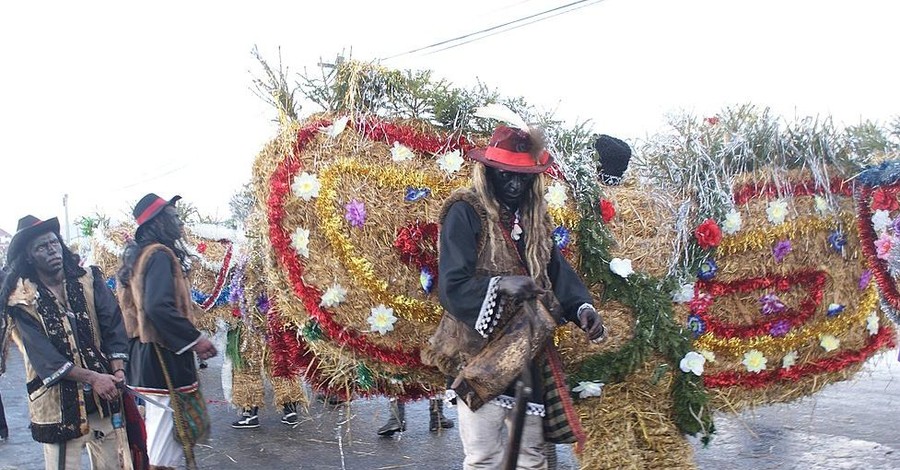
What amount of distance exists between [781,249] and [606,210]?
1.01 meters

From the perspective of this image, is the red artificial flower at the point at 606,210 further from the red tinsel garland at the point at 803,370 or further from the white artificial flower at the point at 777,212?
the red tinsel garland at the point at 803,370

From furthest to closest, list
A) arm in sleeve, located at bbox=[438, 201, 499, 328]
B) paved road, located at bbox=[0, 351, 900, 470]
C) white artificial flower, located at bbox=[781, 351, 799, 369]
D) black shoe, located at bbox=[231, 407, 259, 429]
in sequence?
1. black shoe, located at bbox=[231, 407, 259, 429]
2. paved road, located at bbox=[0, 351, 900, 470]
3. white artificial flower, located at bbox=[781, 351, 799, 369]
4. arm in sleeve, located at bbox=[438, 201, 499, 328]

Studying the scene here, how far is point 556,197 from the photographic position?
386 cm

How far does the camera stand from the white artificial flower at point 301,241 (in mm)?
3811

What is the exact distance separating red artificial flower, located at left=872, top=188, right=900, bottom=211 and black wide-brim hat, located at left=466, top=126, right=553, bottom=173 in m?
2.02

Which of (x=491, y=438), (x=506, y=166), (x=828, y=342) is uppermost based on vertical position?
(x=506, y=166)

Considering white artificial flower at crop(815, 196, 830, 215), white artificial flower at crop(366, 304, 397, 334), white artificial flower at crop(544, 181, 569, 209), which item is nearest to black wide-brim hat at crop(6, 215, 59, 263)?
white artificial flower at crop(366, 304, 397, 334)

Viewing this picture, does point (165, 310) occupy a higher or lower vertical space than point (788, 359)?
higher

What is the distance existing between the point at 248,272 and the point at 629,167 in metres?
3.87

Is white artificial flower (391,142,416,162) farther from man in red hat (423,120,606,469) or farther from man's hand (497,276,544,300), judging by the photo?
man's hand (497,276,544,300)

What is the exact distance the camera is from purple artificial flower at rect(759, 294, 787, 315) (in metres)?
3.95

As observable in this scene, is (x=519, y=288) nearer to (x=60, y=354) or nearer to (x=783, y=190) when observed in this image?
(x=783, y=190)

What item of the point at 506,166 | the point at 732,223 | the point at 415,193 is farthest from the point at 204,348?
the point at 732,223

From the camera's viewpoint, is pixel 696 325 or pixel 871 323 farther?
pixel 871 323
